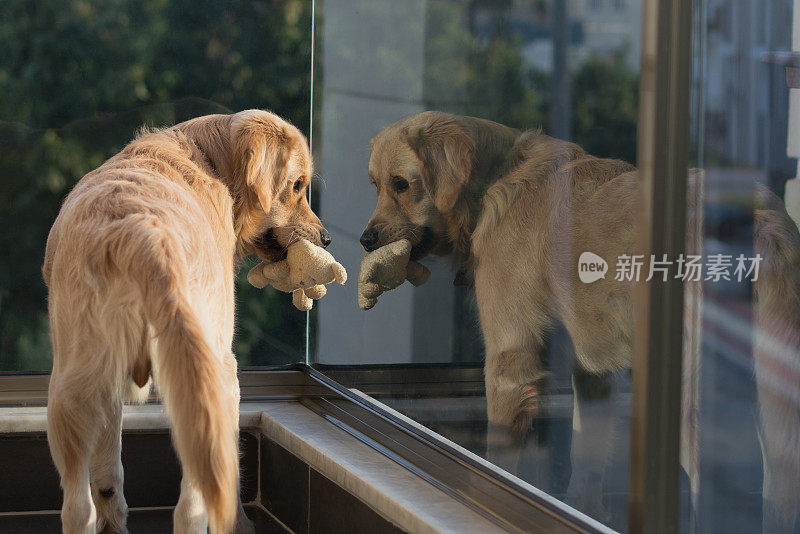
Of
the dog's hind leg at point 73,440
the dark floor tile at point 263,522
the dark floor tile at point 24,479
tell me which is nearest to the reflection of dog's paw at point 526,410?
the dog's hind leg at point 73,440

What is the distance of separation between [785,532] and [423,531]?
→ 88cm

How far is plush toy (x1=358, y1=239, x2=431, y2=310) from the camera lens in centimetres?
244

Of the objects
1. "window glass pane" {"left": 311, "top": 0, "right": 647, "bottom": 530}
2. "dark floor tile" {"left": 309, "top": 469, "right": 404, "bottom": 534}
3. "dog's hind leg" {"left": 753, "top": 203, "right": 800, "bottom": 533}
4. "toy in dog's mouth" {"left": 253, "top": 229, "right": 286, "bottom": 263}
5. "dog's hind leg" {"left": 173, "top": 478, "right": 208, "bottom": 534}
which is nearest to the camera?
"dog's hind leg" {"left": 753, "top": 203, "right": 800, "bottom": 533}

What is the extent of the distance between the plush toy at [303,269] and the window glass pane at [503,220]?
9 centimetres

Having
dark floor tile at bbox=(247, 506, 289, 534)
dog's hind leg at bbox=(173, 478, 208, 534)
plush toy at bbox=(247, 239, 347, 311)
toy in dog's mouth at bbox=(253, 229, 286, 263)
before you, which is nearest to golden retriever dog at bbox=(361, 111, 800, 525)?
plush toy at bbox=(247, 239, 347, 311)

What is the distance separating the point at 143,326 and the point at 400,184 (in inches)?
35.5

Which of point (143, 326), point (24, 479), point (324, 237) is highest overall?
point (324, 237)

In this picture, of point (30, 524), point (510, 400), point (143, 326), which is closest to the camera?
point (143, 326)

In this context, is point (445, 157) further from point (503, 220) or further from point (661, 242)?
point (661, 242)

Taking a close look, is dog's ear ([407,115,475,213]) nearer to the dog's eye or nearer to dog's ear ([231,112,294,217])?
the dog's eye

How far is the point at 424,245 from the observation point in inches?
93.4

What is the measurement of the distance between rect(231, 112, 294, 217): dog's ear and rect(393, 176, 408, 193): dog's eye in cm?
38

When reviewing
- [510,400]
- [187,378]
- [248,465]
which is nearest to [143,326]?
[187,378]

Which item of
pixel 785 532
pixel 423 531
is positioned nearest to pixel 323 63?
pixel 423 531
